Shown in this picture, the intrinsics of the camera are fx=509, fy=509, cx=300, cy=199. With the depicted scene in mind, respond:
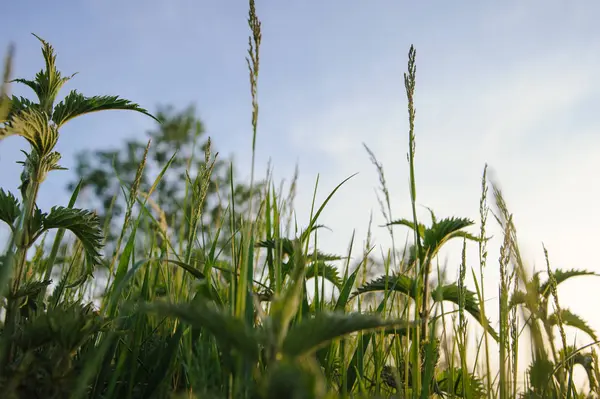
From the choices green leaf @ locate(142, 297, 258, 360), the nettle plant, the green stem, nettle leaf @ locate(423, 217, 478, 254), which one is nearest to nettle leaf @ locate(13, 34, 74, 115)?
the nettle plant

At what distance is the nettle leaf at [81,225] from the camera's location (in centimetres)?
145

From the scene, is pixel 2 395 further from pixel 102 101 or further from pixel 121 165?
pixel 121 165

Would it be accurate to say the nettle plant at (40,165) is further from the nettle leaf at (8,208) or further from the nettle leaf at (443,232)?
the nettle leaf at (443,232)

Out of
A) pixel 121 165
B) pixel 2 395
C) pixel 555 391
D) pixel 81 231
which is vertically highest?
pixel 121 165

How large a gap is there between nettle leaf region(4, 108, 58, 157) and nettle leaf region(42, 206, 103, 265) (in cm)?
19

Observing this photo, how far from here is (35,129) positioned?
55.5 inches

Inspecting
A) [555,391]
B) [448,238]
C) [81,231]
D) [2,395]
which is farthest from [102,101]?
[555,391]

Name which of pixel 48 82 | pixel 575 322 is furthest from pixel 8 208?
pixel 575 322

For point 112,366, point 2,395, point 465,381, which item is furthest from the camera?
point 465,381

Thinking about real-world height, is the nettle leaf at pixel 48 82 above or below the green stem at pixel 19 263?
above

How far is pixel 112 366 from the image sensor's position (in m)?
1.70

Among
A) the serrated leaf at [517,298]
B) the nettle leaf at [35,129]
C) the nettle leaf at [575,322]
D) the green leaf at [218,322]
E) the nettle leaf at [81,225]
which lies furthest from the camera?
the nettle leaf at [575,322]

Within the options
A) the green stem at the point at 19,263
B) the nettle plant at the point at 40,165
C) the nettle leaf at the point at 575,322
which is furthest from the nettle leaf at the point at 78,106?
the nettle leaf at the point at 575,322

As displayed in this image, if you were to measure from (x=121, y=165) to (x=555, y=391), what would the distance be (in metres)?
24.9
